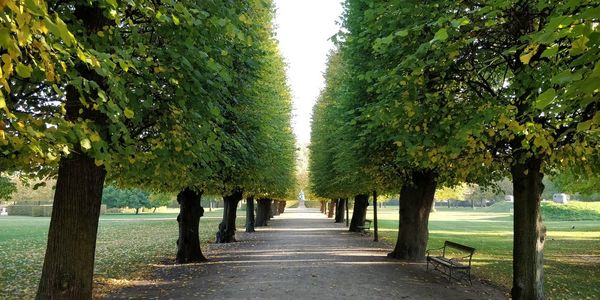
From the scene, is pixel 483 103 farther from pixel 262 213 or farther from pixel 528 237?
pixel 262 213

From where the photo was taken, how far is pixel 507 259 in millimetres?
19953

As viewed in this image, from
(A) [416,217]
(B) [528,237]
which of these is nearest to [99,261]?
(A) [416,217]

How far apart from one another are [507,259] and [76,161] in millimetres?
18093

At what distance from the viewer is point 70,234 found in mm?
7473

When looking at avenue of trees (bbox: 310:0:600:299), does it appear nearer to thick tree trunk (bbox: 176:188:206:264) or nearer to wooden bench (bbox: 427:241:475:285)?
wooden bench (bbox: 427:241:475:285)

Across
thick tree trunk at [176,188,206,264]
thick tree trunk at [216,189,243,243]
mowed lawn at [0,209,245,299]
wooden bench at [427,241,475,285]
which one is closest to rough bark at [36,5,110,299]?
mowed lawn at [0,209,245,299]

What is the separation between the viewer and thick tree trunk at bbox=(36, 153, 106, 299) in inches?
292

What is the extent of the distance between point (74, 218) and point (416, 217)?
13448mm

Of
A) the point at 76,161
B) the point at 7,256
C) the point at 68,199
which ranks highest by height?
the point at 76,161

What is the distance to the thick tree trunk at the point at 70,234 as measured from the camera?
24.3 feet

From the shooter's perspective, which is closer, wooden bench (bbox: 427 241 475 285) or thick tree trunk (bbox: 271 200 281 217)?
wooden bench (bbox: 427 241 475 285)

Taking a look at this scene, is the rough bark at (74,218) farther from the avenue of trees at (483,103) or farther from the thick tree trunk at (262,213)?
the thick tree trunk at (262,213)

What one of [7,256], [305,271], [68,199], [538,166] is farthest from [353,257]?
[7,256]

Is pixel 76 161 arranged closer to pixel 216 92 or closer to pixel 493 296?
pixel 216 92
